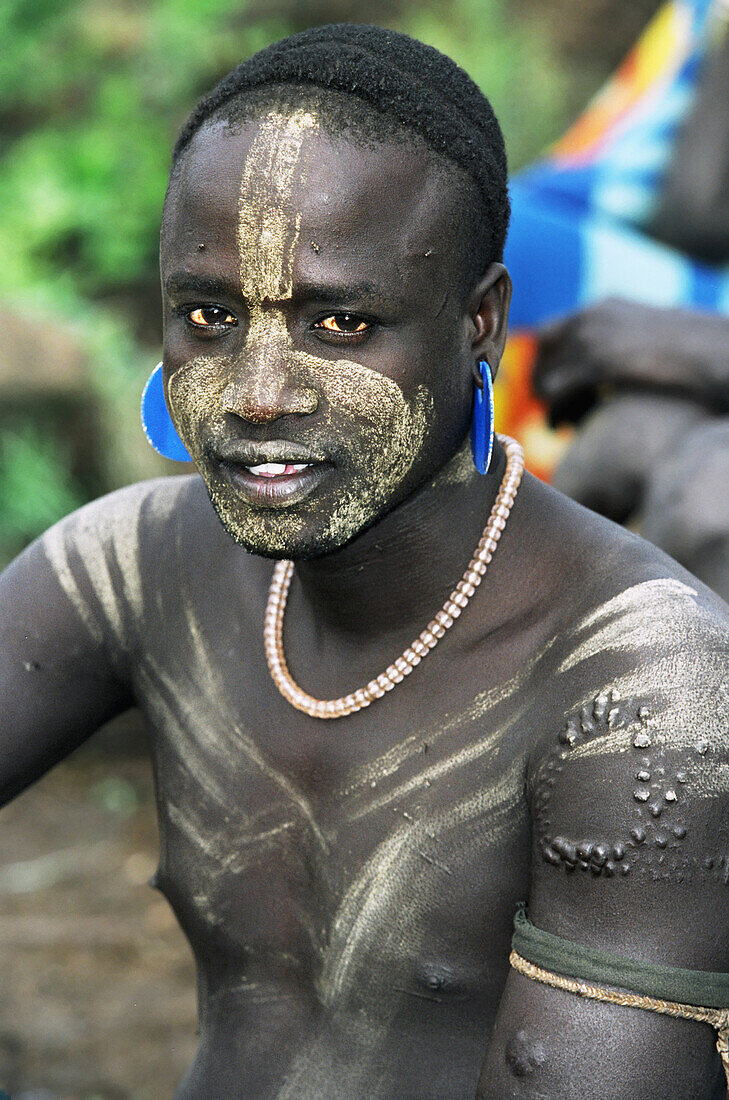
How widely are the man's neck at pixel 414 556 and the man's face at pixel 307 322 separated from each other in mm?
87

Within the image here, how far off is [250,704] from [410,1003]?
445 millimetres

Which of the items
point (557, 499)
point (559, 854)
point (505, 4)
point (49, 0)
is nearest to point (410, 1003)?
point (559, 854)

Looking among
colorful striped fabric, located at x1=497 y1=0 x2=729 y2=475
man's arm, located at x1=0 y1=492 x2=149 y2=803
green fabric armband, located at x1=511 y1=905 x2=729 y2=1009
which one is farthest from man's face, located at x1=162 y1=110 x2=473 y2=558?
colorful striped fabric, located at x1=497 y1=0 x2=729 y2=475

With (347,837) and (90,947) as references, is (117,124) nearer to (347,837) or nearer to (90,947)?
(90,947)

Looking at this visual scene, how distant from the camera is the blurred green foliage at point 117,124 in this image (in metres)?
5.83

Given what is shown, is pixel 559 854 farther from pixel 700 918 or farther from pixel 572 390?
pixel 572 390

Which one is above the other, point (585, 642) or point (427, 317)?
point (427, 317)

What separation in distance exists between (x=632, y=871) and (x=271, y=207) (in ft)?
2.75

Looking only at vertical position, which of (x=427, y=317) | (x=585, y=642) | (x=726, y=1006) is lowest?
(x=726, y=1006)

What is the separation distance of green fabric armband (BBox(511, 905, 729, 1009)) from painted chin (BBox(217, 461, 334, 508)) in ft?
1.86

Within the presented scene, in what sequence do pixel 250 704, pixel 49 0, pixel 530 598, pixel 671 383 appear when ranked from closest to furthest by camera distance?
1. pixel 530 598
2. pixel 250 704
3. pixel 671 383
4. pixel 49 0

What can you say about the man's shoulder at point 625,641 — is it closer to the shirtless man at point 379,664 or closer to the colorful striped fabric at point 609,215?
the shirtless man at point 379,664

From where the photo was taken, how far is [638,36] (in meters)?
9.10

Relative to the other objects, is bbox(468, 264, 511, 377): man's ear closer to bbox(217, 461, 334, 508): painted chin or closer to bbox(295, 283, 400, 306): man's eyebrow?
bbox(295, 283, 400, 306): man's eyebrow
